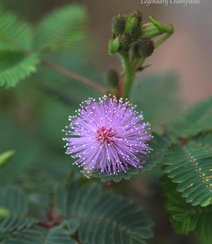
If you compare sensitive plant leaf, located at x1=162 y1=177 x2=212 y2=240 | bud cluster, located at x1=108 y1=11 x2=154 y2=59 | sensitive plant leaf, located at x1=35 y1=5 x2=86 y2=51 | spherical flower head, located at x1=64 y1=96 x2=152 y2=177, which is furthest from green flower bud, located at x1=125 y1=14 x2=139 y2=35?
sensitive plant leaf, located at x1=35 y1=5 x2=86 y2=51

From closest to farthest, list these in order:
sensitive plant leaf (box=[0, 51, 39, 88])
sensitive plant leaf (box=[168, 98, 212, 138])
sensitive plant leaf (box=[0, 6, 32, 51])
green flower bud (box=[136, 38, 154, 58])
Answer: green flower bud (box=[136, 38, 154, 58]) < sensitive plant leaf (box=[0, 51, 39, 88]) < sensitive plant leaf (box=[168, 98, 212, 138]) < sensitive plant leaf (box=[0, 6, 32, 51])

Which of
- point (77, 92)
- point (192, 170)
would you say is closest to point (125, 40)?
point (192, 170)

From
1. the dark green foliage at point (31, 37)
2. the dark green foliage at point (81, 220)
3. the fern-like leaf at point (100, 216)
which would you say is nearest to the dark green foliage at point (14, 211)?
the dark green foliage at point (81, 220)

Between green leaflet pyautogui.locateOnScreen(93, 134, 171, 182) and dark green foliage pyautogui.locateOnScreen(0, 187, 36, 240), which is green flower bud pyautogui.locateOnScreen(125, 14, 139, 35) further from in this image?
dark green foliage pyautogui.locateOnScreen(0, 187, 36, 240)

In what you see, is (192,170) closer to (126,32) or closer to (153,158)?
(153,158)

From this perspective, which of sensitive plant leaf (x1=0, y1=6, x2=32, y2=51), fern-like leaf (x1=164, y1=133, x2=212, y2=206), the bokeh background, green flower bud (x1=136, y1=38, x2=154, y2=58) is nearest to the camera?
fern-like leaf (x1=164, y1=133, x2=212, y2=206)
